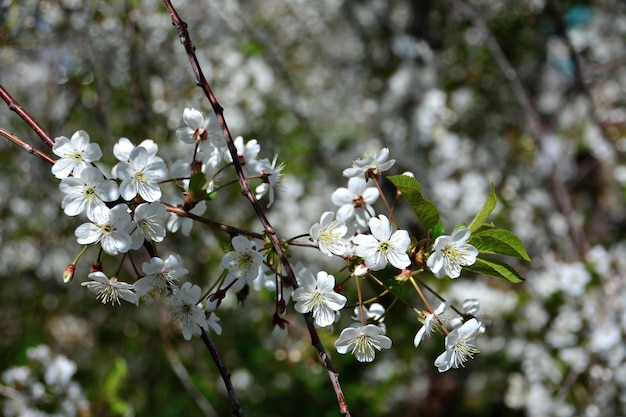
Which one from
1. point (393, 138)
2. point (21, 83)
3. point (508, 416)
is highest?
point (21, 83)

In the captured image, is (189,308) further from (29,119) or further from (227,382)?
(29,119)

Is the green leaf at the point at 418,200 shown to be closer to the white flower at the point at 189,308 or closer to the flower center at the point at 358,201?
the flower center at the point at 358,201

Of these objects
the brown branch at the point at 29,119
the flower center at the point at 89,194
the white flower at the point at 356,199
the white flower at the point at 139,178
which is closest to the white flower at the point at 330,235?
the white flower at the point at 356,199

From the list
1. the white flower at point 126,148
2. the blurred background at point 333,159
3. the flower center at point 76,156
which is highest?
the flower center at point 76,156

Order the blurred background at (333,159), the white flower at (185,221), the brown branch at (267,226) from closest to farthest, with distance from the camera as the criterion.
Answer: the brown branch at (267,226), the white flower at (185,221), the blurred background at (333,159)

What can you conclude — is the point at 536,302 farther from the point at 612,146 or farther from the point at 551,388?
the point at 612,146

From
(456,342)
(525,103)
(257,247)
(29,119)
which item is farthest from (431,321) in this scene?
(525,103)

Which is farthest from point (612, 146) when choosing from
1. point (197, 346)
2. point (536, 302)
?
point (197, 346)
